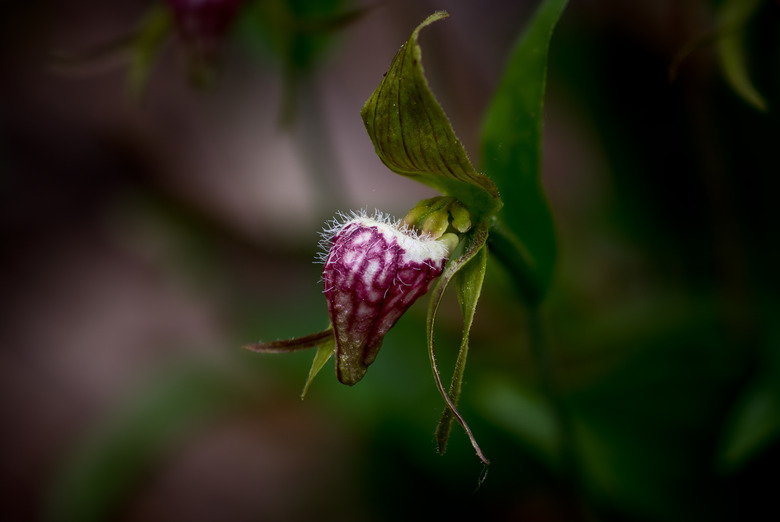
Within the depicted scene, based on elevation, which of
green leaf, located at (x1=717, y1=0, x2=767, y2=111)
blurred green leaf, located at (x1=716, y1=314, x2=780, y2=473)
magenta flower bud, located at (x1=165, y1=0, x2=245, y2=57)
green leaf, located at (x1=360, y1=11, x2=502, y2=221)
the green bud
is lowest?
blurred green leaf, located at (x1=716, y1=314, x2=780, y2=473)

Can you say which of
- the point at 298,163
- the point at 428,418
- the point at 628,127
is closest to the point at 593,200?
the point at 628,127

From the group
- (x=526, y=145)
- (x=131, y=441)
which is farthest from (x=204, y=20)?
(x=131, y=441)

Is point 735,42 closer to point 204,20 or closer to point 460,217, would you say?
point 460,217

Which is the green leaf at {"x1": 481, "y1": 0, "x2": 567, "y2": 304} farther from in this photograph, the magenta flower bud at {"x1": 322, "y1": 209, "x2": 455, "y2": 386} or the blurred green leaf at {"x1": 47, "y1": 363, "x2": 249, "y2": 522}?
the blurred green leaf at {"x1": 47, "y1": 363, "x2": 249, "y2": 522}

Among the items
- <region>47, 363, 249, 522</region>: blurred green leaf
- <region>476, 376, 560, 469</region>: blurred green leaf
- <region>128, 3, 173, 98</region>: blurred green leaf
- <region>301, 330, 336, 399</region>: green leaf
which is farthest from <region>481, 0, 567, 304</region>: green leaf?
<region>47, 363, 249, 522</region>: blurred green leaf

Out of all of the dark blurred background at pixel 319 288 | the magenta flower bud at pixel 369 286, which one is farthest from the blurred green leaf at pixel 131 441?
the magenta flower bud at pixel 369 286

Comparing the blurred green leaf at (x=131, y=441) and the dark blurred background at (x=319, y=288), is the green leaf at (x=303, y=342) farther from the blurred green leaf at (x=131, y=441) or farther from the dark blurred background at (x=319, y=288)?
the blurred green leaf at (x=131, y=441)
